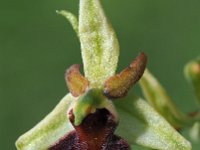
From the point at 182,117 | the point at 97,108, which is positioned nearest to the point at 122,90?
the point at 97,108

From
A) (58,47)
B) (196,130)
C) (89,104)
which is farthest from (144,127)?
(58,47)

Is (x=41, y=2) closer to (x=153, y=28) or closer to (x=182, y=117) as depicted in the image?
(x=153, y=28)

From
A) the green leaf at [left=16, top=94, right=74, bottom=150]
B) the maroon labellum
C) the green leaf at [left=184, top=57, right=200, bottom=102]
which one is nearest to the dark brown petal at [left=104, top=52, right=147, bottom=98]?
the maroon labellum

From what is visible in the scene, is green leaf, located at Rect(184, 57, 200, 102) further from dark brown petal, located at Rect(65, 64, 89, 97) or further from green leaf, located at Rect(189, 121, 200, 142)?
dark brown petal, located at Rect(65, 64, 89, 97)

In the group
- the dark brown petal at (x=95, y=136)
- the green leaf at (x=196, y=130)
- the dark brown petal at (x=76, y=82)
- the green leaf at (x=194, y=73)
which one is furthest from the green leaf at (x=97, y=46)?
the green leaf at (x=196, y=130)

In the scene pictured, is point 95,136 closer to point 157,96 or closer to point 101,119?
point 101,119
